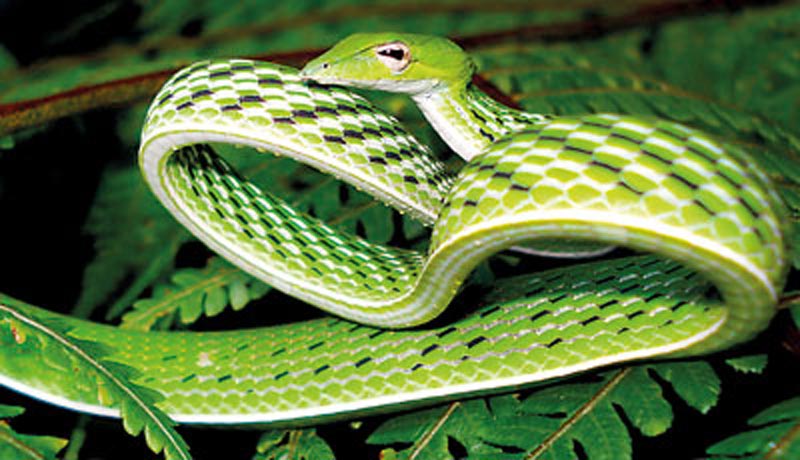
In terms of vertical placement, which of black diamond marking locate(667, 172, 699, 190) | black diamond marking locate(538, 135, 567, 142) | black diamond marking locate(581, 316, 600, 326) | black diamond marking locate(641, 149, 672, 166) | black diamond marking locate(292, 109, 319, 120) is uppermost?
black diamond marking locate(641, 149, 672, 166)

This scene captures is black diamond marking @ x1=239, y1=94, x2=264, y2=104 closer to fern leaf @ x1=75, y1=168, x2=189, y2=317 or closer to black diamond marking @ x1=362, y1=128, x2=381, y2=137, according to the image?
black diamond marking @ x1=362, y1=128, x2=381, y2=137

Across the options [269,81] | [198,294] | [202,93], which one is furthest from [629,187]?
[198,294]

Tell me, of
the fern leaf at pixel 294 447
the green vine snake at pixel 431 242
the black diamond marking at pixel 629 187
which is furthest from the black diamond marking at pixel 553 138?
the fern leaf at pixel 294 447

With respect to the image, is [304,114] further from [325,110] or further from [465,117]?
[465,117]

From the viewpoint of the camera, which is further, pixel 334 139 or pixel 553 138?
pixel 334 139

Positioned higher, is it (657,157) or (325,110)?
(657,157)

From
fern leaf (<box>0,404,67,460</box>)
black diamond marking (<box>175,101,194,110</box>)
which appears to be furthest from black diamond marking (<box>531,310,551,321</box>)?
fern leaf (<box>0,404,67,460</box>)

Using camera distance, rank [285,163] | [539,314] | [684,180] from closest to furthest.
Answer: [684,180] → [539,314] → [285,163]
